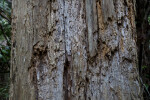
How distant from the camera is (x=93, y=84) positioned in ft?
2.74

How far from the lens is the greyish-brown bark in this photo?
83cm

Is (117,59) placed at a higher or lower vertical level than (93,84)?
higher

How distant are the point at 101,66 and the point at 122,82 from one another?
0.43 ft

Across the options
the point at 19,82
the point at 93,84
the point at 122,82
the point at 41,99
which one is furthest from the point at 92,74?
the point at 19,82

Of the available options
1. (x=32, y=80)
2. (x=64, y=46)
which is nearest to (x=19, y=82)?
(x=32, y=80)

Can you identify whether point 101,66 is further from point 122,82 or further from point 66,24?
point 66,24

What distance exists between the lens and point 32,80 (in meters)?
0.85

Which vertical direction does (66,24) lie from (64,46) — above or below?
above

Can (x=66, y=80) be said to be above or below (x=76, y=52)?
below

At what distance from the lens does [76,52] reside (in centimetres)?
83

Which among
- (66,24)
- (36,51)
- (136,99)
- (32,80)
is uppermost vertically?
(66,24)

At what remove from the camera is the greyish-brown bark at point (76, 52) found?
828 mm

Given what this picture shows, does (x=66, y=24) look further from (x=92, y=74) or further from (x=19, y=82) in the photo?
(x=19, y=82)

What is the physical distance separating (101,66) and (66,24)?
27cm
